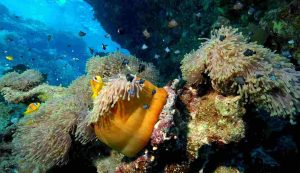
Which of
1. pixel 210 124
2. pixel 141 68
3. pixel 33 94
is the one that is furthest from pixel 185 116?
pixel 33 94

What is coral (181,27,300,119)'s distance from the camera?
3475 millimetres

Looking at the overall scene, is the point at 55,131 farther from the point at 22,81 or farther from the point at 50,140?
the point at 22,81

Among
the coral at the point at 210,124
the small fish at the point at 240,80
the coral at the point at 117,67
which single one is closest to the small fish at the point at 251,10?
the coral at the point at 117,67

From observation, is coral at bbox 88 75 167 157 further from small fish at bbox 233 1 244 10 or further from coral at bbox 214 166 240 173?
small fish at bbox 233 1 244 10

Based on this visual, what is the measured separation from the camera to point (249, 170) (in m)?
4.15

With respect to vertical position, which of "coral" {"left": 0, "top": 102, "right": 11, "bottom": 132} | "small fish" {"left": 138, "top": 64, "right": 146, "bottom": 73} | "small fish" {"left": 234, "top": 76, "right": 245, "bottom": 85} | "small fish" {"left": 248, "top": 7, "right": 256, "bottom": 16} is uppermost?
"small fish" {"left": 248, "top": 7, "right": 256, "bottom": 16}

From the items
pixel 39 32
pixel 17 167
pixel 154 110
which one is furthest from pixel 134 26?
pixel 39 32

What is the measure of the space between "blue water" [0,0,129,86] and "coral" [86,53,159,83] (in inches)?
941

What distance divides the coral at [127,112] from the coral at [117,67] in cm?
136

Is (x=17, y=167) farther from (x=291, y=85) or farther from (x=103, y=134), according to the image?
(x=291, y=85)

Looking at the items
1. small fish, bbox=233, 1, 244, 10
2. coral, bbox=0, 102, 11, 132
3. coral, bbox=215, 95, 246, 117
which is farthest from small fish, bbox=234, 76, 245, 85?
coral, bbox=0, 102, 11, 132

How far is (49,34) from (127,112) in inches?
1515

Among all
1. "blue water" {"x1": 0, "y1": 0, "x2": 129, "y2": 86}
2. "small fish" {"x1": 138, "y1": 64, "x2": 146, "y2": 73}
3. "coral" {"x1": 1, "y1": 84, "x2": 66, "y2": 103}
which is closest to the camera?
"small fish" {"x1": 138, "y1": 64, "x2": 146, "y2": 73}

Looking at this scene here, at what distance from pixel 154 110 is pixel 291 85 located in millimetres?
1843
